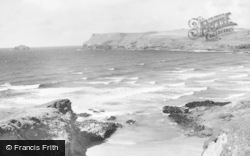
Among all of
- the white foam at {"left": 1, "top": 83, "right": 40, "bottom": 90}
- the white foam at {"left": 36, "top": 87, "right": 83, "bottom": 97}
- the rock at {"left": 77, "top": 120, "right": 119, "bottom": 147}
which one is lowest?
the rock at {"left": 77, "top": 120, "right": 119, "bottom": 147}

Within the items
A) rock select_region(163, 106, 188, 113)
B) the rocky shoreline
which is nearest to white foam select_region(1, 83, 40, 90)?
the rocky shoreline

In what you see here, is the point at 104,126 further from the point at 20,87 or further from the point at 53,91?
the point at 20,87

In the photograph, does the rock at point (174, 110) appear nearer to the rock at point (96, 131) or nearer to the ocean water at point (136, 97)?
the ocean water at point (136, 97)

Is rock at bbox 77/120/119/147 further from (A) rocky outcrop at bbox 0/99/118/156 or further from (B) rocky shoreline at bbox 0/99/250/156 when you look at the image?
(A) rocky outcrop at bbox 0/99/118/156

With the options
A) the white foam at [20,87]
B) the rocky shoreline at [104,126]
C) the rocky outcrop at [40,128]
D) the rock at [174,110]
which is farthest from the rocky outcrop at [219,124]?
the white foam at [20,87]

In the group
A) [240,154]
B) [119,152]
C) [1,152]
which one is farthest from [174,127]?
[1,152]

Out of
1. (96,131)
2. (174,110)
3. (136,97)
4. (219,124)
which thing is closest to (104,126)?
(96,131)

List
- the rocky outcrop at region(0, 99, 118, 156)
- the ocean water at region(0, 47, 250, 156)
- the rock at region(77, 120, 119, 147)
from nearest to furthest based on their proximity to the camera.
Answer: the rocky outcrop at region(0, 99, 118, 156), the ocean water at region(0, 47, 250, 156), the rock at region(77, 120, 119, 147)

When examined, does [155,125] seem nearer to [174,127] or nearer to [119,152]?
[174,127]
